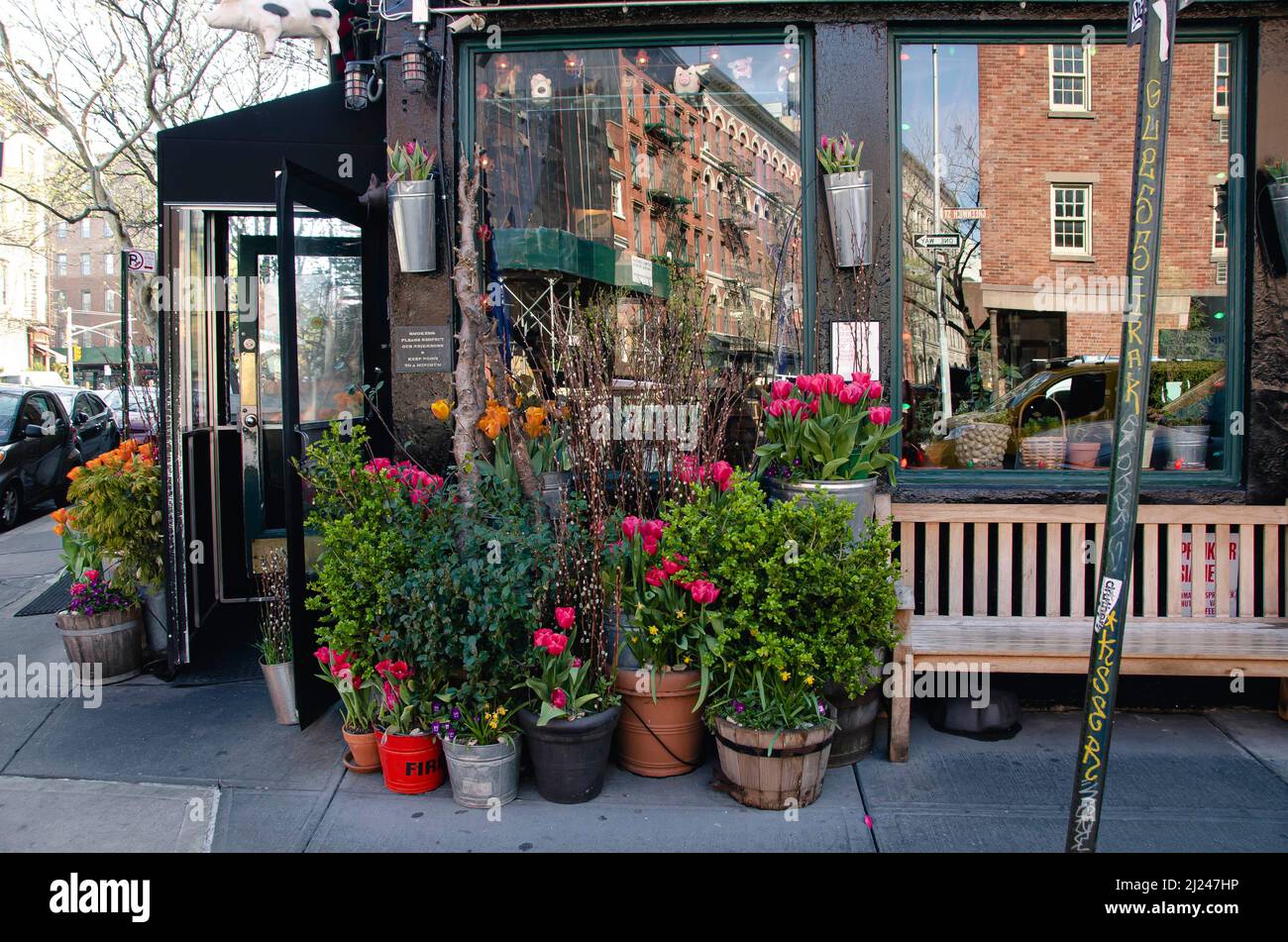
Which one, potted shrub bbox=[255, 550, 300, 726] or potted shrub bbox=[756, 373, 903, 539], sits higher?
potted shrub bbox=[756, 373, 903, 539]

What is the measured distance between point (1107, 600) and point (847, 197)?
321 cm

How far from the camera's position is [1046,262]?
5.61 meters

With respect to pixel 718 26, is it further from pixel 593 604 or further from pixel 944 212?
pixel 593 604

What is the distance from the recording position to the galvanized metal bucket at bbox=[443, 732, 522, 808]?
3957 mm

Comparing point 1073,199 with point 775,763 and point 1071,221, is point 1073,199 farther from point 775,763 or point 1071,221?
point 775,763

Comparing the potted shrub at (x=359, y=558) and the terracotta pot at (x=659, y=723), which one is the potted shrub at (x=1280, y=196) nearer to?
the terracotta pot at (x=659, y=723)

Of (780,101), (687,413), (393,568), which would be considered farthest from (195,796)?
(780,101)

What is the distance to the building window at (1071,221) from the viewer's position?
5.52 meters

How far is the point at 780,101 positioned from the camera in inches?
220

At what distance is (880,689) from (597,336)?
2298mm

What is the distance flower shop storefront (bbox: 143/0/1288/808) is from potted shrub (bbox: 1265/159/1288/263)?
0.10 meters

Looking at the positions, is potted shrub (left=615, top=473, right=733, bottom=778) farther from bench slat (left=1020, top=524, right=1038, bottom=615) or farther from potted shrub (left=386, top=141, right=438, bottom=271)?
potted shrub (left=386, top=141, right=438, bottom=271)

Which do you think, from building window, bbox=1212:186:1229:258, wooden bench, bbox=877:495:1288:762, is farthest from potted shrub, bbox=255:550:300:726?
building window, bbox=1212:186:1229:258

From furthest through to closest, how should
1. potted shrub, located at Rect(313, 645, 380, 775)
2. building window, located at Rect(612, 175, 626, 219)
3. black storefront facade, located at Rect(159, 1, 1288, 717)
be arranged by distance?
building window, located at Rect(612, 175, 626, 219) < black storefront facade, located at Rect(159, 1, 1288, 717) < potted shrub, located at Rect(313, 645, 380, 775)
